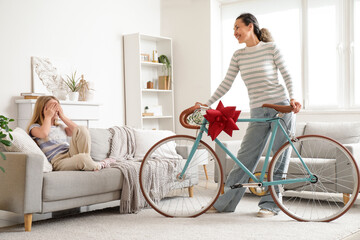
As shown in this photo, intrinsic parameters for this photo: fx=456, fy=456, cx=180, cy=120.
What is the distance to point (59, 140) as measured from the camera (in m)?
3.46

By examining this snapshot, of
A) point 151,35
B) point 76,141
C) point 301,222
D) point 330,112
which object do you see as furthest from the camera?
point 151,35

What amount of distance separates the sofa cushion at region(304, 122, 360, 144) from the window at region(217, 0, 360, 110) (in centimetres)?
92

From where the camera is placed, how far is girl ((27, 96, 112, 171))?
323cm

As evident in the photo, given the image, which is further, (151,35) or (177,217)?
(151,35)

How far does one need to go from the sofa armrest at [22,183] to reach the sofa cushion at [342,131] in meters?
2.70

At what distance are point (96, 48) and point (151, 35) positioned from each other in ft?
2.56

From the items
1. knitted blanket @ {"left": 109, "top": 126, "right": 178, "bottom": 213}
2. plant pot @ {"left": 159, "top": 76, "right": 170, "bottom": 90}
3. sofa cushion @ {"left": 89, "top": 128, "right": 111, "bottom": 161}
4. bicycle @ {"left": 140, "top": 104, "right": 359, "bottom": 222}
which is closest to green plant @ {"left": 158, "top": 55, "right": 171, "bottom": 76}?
plant pot @ {"left": 159, "top": 76, "right": 170, "bottom": 90}

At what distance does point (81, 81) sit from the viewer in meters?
5.16

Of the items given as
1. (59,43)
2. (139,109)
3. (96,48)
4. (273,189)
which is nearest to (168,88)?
(139,109)

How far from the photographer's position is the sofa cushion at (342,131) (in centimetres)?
418

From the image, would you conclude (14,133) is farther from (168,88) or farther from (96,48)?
(168,88)

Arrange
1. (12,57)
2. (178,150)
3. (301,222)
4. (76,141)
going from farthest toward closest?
(12,57), (178,150), (76,141), (301,222)

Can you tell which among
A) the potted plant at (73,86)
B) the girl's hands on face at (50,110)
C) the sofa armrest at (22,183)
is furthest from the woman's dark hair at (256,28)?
the potted plant at (73,86)

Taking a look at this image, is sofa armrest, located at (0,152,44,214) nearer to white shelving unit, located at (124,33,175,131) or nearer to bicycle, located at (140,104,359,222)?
bicycle, located at (140,104,359,222)
